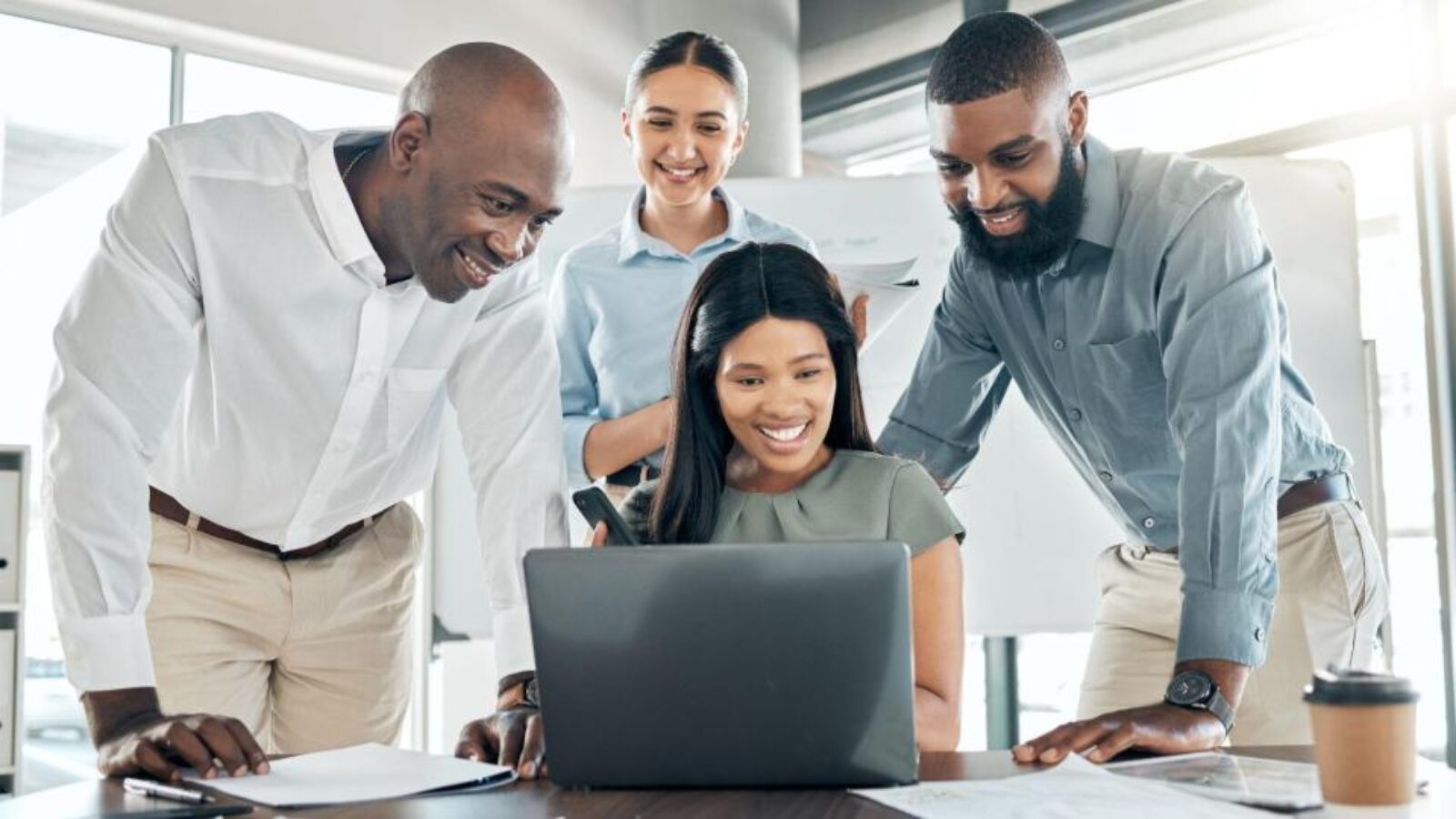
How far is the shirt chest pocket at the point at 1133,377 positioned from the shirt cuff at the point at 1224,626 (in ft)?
1.35

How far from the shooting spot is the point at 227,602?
6.44ft

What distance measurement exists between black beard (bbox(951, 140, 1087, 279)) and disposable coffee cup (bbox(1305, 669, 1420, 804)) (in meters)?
1.00

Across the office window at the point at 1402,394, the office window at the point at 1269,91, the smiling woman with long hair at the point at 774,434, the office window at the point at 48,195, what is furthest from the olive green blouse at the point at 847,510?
the office window at the point at 48,195

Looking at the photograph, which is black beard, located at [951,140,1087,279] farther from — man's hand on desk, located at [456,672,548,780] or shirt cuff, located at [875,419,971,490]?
man's hand on desk, located at [456,672,548,780]

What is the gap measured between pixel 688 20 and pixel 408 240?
3153mm

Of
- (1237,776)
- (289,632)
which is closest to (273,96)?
(289,632)

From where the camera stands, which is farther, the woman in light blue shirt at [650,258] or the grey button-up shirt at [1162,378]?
the woman in light blue shirt at [650,258]

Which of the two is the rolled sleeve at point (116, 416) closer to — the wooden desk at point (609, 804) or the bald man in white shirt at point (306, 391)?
the bald man in white shirt at point (306, 391)

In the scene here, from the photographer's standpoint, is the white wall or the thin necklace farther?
the white wall

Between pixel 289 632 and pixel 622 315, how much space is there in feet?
2.68

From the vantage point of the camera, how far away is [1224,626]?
5.56 feet

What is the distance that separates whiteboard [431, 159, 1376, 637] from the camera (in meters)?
3.48

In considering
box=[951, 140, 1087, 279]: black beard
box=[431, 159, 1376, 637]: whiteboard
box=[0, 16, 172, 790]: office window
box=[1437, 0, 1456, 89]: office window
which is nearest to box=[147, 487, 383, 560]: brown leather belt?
box=[951, 140, 1087, 279]: black beard

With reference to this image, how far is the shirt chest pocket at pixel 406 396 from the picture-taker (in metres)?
1.98
